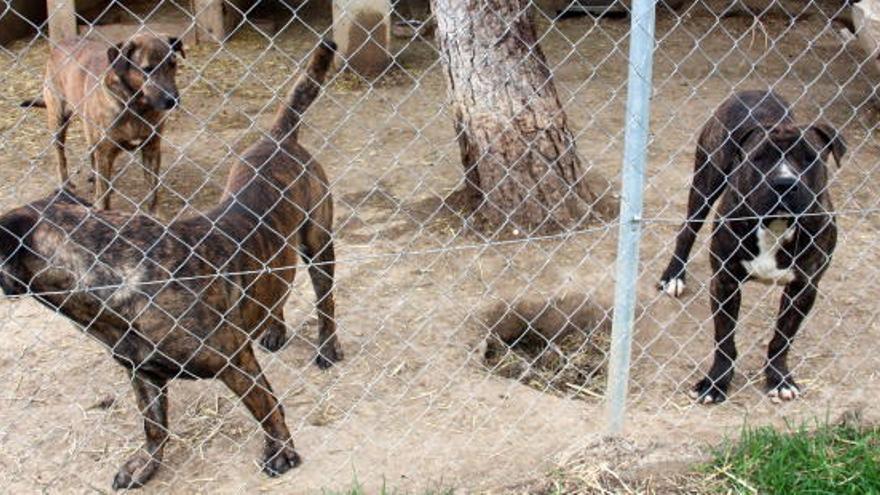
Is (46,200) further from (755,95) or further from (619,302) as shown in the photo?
(755,95)

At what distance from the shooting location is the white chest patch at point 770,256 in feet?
13.7

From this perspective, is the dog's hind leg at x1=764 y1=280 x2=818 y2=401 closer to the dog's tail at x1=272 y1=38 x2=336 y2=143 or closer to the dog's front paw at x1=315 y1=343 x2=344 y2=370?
the dog's front paw at x1=315 y1=343 x2=344 y2=370

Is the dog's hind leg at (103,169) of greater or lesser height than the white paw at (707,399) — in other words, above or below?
below

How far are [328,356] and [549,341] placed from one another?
3.56 feet

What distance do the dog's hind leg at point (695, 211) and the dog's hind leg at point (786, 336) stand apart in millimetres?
667

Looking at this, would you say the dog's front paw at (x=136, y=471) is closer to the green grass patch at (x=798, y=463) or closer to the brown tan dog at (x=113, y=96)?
the green grass patch at (x=798, y=463)

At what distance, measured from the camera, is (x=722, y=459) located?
13.0 feet

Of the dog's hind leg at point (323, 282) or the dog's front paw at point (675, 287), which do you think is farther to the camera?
the dog's front paw at point (675, 287)

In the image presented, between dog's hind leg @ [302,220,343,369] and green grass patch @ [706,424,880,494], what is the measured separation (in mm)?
1807

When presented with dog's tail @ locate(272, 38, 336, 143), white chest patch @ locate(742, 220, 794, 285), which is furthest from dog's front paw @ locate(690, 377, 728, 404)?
dog's tail @ locate(272, 38, 336, 143)

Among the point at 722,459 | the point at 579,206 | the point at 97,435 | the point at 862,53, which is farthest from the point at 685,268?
the point at 862,53

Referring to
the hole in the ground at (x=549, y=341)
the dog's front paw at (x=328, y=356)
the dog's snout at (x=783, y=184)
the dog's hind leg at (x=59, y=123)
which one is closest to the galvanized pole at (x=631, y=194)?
the dog's snout at (x=783, y=184)

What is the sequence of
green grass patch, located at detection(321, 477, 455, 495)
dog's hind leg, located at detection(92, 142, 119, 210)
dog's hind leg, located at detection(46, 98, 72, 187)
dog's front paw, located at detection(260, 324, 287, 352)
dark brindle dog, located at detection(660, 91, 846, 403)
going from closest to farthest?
green grass patch, located at detection(321, 477, 455, 495) < dark brindle dog, located at detection(660, 91, 846, 403) < dog's front paw, located at detection(260, 324, 287, 352) < dog's hind leg, located at detection(92, 142, 119, 210) < dog's hind leg, located at detection(46, 98, 72, 187)

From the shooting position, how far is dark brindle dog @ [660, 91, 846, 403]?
4.05 metres
